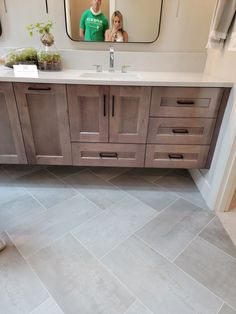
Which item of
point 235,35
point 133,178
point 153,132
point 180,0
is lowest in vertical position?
point 133,178

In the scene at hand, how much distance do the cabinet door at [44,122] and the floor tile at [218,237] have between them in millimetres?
1105

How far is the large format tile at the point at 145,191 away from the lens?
156cm

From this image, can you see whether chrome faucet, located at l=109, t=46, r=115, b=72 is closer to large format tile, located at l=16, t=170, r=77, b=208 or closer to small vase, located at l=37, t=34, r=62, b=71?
small vase, located at l=37, t=34, r=62, b=71

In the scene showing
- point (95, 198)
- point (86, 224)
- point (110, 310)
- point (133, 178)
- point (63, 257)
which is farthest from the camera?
point (133, 178)

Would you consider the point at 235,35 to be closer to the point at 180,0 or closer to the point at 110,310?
the point at 180,0

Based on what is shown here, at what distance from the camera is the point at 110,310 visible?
898 mm

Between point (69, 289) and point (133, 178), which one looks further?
point (133, 178)

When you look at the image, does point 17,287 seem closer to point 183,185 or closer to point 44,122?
point 44,122

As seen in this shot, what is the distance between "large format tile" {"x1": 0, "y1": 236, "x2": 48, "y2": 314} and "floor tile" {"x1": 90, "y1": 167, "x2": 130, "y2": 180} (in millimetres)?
911

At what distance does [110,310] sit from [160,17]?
202cm

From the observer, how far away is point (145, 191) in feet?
5.50

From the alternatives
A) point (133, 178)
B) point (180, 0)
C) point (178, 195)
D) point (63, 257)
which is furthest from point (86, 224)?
point (180, 0)

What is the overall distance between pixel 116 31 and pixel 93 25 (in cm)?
20

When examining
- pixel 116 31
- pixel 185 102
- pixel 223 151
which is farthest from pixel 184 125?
pixel 116 31
